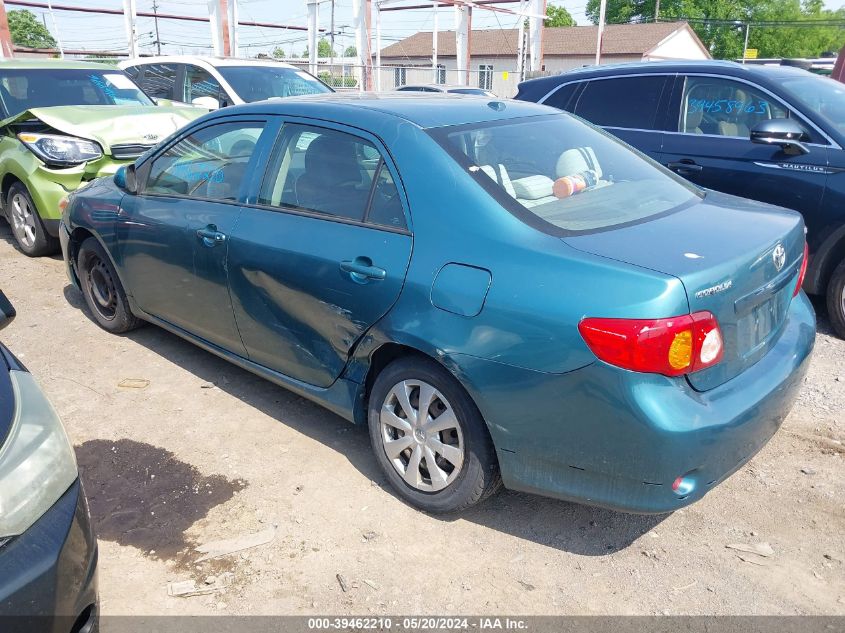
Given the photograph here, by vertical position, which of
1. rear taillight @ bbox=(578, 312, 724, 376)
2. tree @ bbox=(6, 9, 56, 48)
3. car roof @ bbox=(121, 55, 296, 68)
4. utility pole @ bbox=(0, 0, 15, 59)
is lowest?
rear taillight @ bbox=(578, 312, 724, 376)

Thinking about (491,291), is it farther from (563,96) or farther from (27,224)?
(27,224)

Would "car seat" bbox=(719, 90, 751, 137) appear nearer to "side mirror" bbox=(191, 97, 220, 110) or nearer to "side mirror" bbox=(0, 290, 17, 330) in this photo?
"side mirror" bbox=(0, 290, 17, 330)

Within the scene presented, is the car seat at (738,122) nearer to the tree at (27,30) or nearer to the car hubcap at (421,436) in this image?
the car hubcap at (421,436)

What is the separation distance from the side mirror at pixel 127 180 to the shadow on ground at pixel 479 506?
1.08 metres

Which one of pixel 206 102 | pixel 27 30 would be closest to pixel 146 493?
pixel 206 102

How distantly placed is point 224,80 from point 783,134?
22.6 ft

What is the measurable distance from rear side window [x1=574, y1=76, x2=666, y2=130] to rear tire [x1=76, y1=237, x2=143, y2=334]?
12.9ft

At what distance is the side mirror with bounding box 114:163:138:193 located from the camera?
455 centimetres

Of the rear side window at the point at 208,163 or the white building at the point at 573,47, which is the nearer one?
the rear side window at the point at 208,163

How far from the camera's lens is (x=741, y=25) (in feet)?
216

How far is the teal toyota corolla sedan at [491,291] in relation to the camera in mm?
2494

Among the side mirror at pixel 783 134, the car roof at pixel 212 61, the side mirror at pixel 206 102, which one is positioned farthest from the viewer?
the car roof at pixel 212 61

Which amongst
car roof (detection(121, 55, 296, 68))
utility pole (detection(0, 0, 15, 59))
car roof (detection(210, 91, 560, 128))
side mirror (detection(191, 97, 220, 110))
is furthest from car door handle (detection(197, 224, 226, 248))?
utility pole (detection(0, 0, 15, 59))

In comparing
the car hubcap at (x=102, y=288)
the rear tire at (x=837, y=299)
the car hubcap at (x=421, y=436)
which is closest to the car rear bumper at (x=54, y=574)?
the car hubcap at (x=421, y=436)
